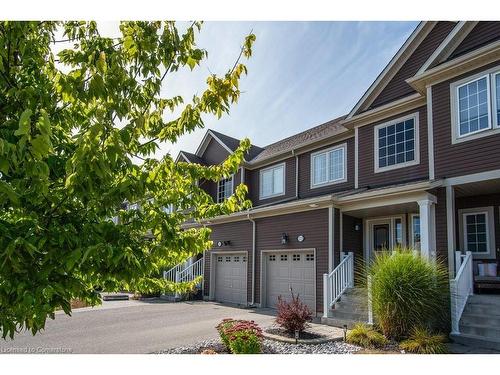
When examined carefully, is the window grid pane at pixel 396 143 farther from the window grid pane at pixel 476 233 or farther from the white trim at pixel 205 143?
the white trim at pixel 205 143

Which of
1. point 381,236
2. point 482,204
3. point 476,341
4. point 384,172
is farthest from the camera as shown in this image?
point 381,236

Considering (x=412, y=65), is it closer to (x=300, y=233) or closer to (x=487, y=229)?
(x=487, y=229)

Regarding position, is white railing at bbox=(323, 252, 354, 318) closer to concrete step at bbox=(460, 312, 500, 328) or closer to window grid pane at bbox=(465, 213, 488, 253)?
window grid pane at bbox=(465, 213, 488, 253)

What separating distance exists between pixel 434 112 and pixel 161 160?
8.60 m

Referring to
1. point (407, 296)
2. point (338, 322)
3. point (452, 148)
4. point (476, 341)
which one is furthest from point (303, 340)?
point (452, 148)

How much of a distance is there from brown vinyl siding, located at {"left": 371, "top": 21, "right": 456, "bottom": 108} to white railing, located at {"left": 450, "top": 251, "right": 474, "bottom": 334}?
5.19m

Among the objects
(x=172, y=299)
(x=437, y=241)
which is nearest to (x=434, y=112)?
(x=437, y=241)

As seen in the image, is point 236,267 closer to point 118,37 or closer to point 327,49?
point 327,49

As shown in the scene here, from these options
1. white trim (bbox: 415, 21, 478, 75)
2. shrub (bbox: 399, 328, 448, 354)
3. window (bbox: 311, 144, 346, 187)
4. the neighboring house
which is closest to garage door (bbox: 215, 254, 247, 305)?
the neighboring house

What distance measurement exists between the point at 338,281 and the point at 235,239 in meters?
5.57

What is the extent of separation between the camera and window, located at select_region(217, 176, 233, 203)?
18.1 metres

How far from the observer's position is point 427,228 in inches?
368

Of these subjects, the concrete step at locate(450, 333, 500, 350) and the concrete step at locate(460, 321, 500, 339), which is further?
the concrete step at locate(460, 321, 500, 339)

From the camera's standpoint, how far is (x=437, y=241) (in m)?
9.42
